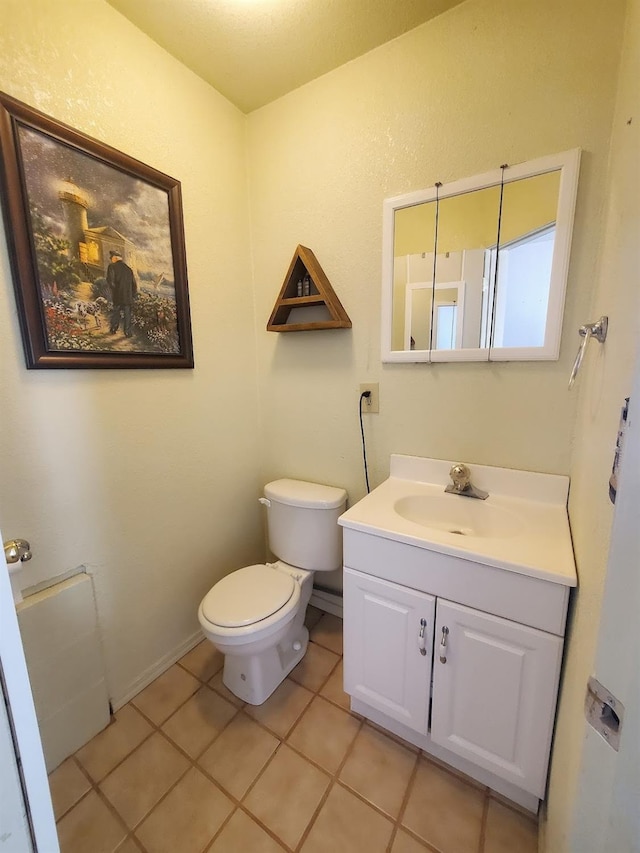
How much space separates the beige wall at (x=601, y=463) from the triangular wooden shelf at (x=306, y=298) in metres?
0.87

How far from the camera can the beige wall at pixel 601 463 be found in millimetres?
454

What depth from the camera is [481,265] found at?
121 cm

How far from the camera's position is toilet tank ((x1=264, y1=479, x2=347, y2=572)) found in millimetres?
1531

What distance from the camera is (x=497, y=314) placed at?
1.20 metres

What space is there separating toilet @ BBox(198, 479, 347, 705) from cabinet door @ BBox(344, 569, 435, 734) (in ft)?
0.96

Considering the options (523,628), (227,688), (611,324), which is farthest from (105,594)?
(611,324)

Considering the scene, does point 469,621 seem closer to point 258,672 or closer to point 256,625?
point 256,625

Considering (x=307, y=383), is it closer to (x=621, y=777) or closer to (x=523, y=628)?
(x=523, y=628)

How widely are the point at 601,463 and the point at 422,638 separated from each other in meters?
0.72

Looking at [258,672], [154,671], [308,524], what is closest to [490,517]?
[308,524]

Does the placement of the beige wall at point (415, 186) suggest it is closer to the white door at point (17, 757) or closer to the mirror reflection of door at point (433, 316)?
the mirror reflection of door at point (433, 316)

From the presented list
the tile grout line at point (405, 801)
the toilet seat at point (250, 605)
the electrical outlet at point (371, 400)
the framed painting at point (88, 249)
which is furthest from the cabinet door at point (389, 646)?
the framed painting at point (88, 249)

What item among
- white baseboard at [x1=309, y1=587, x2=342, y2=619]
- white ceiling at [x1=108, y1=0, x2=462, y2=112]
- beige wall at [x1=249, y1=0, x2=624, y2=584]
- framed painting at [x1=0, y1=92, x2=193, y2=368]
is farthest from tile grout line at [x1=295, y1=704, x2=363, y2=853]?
white ceiling at [x1=108, y1=0, x2=462, y2=112]

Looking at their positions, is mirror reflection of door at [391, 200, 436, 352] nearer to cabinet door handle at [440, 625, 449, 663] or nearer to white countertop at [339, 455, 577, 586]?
white countertop at [339, 455, 577, 586]
